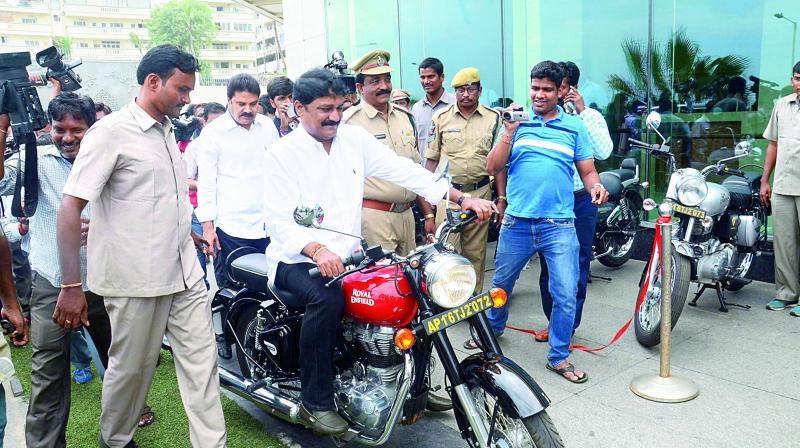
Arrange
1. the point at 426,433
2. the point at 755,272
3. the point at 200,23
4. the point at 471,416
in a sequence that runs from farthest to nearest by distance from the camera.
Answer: the point at 200,23 → the point at 755,272 → the point at 426,433 → the point at 471,416

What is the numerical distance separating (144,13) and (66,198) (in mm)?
105059

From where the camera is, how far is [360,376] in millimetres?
3025

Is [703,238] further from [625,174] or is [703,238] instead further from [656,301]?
[625,174]

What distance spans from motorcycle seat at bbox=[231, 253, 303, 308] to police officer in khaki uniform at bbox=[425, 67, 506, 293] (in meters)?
1.79

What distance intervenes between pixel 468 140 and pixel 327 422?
276 cm

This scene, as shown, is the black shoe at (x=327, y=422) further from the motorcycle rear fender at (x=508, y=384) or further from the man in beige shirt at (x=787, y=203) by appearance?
the man in beige shirt at (x=787, y=203)

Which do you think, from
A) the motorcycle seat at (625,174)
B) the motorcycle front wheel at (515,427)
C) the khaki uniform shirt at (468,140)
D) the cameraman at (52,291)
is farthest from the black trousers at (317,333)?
the motorcycle seat at (625,174)

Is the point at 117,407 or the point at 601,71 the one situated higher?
the point at 601,71

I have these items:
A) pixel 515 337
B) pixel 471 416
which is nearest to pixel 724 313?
pixel 515 337

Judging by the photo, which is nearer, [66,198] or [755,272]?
[66,198]

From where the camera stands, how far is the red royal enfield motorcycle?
8.37ft

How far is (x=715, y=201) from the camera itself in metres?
4.88

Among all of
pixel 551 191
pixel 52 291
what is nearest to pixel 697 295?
pixel 551 191

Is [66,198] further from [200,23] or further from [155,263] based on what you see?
[200,23]
